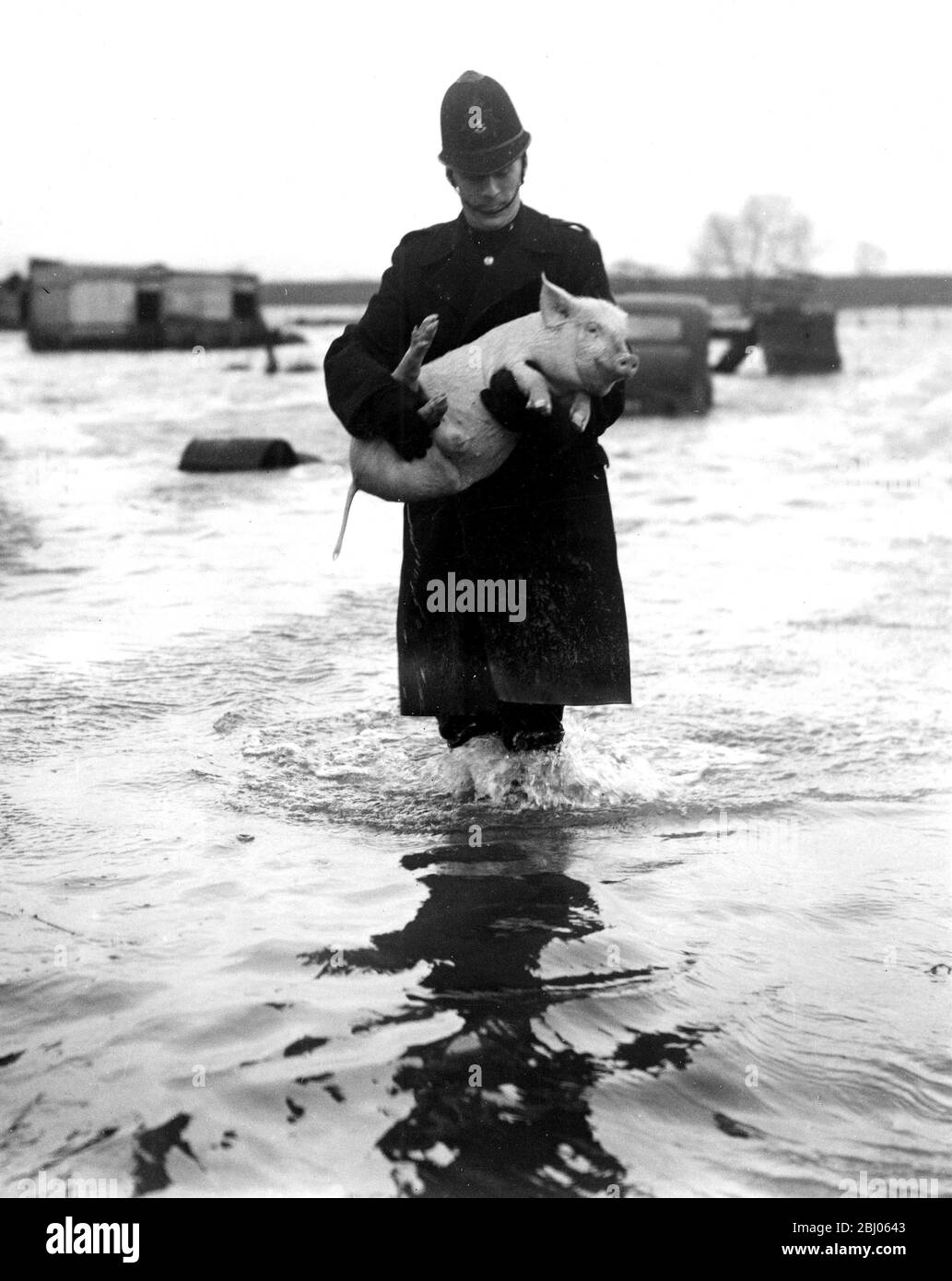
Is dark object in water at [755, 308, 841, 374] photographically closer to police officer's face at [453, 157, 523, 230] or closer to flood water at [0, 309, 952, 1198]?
flood water at [0, 309, 952, 1198]

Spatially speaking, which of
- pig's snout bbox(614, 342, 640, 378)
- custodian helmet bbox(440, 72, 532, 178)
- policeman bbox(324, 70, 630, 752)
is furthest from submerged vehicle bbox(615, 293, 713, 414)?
pig's snout bbox(614, 342, 640, 378)

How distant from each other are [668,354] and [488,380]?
823 inches

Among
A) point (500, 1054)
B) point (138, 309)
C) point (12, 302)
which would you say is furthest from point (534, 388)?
point (12, 302)

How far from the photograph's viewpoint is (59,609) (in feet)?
30.2

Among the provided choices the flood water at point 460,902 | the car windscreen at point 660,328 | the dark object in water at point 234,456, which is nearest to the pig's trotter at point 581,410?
the flood water at point 460,902

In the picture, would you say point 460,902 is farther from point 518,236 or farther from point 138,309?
point 138,309

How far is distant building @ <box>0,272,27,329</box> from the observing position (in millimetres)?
73000

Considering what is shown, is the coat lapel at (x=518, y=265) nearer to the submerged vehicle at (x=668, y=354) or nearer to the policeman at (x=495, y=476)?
the policeman at (x=495, y=476)

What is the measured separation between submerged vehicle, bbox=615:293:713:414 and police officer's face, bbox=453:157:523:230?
20.2m

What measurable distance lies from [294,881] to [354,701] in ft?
7.75

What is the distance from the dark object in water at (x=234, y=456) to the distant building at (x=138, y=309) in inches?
1500

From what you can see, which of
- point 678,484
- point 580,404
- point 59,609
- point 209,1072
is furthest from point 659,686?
point 678,484

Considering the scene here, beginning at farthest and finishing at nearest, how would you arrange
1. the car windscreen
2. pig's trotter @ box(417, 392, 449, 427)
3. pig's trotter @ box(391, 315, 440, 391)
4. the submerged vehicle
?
1. the car windscreen
2. the submerged vehicle
3. pig's trotter @ box(417, 392, 449, 427)
4. pig's trotter @ box(391, 315, 440, 391)
